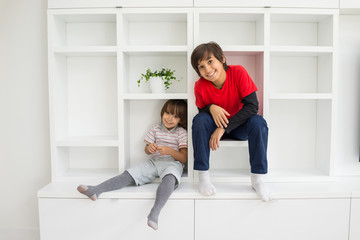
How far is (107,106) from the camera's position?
6.19 feet

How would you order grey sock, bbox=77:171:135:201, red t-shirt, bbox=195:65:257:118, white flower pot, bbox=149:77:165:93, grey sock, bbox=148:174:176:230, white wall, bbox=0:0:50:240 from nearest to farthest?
grey sock, bbox=148:174:176:230 < grey sock, bbox=77:171:135:201 < red t-shirt, bbox=195:65:257:118 < white flower pot, bbox=149:77:165:93 < white wall, bbox=0:0:50:240

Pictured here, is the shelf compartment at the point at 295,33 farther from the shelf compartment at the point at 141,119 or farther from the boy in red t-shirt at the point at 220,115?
the shelf compartment at the point at 141,119

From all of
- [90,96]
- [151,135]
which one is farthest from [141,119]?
[90,96]

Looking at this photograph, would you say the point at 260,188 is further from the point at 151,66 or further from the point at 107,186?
the point at 151,66

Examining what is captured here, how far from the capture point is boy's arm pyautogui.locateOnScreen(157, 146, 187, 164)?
1.70 metres

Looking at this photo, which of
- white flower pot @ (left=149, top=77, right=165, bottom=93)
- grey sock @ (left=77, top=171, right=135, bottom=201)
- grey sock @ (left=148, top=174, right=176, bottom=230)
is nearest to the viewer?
grey sock @ (left=148, top=174, right=176, bottom=230)

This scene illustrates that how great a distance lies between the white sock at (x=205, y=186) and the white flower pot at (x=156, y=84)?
54cm

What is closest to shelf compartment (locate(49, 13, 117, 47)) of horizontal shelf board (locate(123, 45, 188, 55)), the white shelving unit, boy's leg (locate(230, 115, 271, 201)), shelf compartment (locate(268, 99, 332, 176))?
the white shelving unit

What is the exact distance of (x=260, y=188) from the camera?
1474mm

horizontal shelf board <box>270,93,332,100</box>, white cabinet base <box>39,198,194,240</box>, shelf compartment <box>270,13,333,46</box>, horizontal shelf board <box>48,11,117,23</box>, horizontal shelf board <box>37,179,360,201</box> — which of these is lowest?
white cabinet base <box>39,198,194,240</box>

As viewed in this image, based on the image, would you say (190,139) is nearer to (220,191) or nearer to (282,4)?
(220,191)

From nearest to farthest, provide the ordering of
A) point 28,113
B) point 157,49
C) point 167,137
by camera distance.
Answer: point 157,49 → point 167,137 → point 28,113

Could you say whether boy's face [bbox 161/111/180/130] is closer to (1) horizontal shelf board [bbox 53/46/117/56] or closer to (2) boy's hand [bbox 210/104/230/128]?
(2) boy's hand [bbox 210/104/230/128]

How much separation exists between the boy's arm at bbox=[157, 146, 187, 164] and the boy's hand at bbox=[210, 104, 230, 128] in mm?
301
